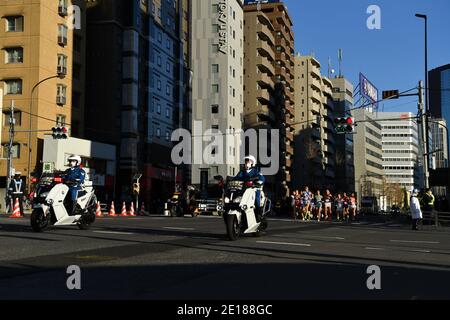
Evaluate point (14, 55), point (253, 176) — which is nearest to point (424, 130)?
point (253, 176)

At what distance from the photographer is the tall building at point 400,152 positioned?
180m

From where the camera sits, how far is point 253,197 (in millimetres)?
13055

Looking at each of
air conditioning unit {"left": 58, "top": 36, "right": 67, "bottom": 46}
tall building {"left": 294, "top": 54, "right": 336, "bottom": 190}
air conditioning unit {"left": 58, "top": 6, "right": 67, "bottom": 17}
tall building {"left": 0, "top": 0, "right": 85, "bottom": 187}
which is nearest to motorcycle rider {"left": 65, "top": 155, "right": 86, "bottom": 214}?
tall building {"left": 0, "top": 0, "right": 85, "bottom": 187}

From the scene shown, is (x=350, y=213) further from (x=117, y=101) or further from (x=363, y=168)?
(x=363, y=168)

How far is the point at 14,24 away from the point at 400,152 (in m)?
154

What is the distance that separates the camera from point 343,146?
461 feet

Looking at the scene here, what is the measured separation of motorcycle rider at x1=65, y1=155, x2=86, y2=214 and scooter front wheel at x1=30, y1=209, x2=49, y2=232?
2.71 feet

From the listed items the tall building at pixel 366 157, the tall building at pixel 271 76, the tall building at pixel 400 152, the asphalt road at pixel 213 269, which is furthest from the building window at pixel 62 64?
the tall building at pixel 400 152

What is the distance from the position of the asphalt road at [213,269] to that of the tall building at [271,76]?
230 ft

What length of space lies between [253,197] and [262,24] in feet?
269

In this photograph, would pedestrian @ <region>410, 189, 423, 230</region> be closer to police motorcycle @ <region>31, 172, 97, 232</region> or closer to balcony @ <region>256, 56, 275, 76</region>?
police motorcycle @ <region>31, 172, 97, 232</region>

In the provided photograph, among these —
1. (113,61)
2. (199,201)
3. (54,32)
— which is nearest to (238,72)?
(113,61)

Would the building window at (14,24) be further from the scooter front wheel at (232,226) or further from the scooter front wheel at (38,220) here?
the scooter front wheel at (232,226)

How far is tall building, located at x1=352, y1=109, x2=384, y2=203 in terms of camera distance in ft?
→ 482
